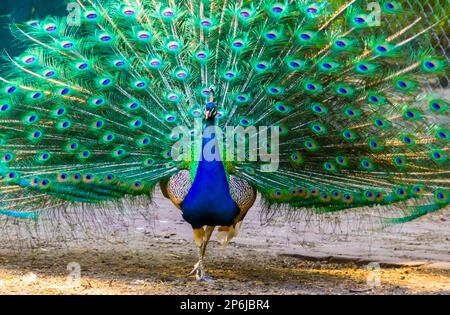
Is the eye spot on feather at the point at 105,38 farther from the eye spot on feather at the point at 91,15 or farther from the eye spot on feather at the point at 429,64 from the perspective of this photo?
the eye spot on feather at the point at 429,64

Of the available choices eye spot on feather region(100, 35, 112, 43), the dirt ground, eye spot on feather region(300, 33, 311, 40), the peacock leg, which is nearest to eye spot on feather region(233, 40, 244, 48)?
eye spot on feather region(300, 33, 311, 40)

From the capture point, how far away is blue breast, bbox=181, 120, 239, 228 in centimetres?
485

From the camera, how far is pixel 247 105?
205 inches

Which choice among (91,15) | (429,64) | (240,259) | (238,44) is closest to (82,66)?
(91,15)

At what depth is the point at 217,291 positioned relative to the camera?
15.7 ft

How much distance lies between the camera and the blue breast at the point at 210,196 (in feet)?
15.9

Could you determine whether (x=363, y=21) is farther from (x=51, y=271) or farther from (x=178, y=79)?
(x=51, y=271)

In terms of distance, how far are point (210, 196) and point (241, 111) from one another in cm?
70

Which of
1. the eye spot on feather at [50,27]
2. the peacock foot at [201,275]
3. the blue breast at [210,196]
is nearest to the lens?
the blue breast at [210,196]

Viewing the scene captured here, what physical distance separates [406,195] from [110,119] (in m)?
2.02

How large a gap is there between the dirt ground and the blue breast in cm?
45

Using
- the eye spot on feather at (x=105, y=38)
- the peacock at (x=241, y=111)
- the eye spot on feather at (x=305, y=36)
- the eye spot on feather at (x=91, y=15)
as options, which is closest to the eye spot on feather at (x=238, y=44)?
the peacock at (x=241, y=111)

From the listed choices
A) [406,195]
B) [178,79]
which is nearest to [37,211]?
[178,79]

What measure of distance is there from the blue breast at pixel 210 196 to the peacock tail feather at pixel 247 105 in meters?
0.20
